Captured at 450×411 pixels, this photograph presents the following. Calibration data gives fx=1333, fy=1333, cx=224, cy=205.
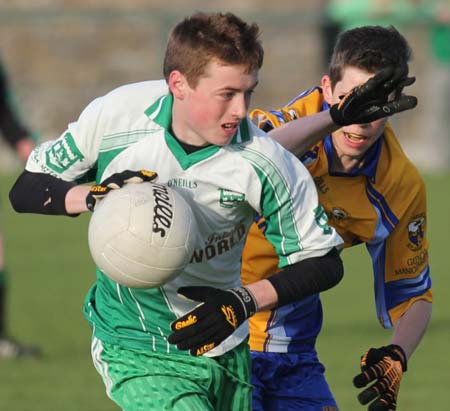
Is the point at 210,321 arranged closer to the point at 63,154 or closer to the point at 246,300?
the point at 246,300

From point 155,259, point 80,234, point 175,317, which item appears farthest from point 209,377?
point 80,234

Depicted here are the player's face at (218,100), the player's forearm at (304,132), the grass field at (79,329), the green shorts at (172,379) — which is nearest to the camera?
the player's face at (218,100)

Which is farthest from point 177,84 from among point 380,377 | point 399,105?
point 380,377

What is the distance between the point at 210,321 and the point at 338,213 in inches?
54.0

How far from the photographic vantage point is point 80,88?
82.8 ft

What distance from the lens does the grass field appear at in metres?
8.71

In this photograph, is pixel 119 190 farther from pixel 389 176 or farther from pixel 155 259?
pixel 389 176

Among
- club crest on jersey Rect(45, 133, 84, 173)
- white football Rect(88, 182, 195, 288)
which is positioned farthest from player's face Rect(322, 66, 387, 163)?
club crest on jersey Rect(45, 133, 84, 173)

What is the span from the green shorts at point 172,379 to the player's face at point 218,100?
0.90 meters

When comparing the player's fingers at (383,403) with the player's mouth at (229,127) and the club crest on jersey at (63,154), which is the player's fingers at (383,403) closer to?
the player's mouth at (229,127)

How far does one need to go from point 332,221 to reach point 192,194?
44.1 inches

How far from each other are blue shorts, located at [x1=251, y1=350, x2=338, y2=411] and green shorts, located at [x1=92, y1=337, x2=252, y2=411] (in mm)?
584

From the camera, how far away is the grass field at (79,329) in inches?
343

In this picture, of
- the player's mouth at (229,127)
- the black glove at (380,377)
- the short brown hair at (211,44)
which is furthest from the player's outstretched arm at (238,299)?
the short brown hair at (211,44)
